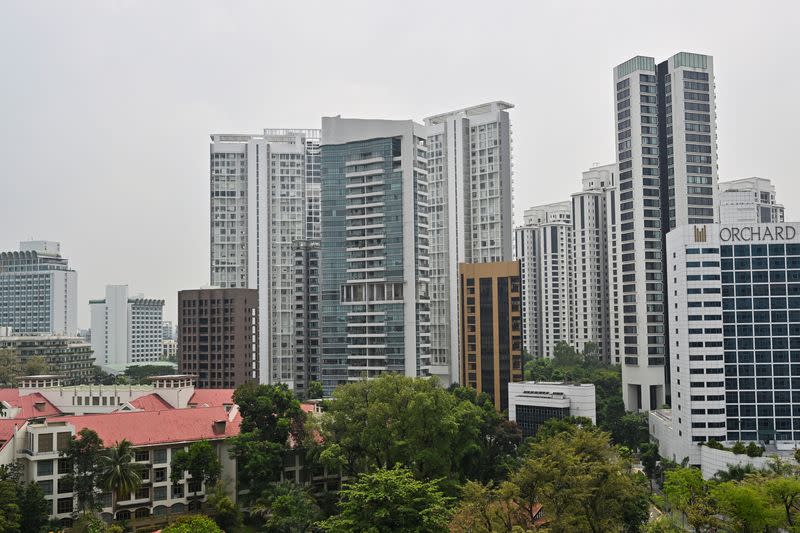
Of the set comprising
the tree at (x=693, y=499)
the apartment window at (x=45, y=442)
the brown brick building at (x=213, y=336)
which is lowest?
the tree at (x=693, y=499)

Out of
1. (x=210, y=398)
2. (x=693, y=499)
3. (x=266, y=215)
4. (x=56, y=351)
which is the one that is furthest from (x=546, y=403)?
(x=56, y=351)

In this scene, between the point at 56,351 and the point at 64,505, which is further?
the point at 56,351

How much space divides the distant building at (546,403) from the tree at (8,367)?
63.7 meters

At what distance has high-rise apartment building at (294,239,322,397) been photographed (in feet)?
305

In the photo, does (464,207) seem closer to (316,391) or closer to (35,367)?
(316,391)

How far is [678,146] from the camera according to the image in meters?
73.1

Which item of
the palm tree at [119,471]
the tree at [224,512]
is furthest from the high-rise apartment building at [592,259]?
the palm tree at [119,471]

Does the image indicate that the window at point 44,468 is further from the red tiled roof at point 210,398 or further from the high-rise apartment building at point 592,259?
the high-rise apartment building at point 592,259

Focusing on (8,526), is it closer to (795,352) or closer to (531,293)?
(795,352)

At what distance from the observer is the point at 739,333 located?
174 ft

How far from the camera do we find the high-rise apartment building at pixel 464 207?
8494 centimetres

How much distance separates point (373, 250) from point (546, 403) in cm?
2502

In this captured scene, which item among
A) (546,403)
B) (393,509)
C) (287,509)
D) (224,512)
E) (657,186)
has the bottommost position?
(224,512)

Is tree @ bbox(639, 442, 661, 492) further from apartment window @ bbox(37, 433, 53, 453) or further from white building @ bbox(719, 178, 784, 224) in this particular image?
A: apartment window @ bbox(37, 433, 53, 453)
